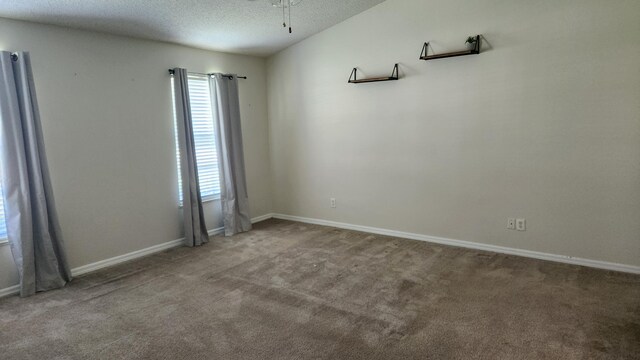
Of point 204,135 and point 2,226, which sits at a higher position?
point 204,135

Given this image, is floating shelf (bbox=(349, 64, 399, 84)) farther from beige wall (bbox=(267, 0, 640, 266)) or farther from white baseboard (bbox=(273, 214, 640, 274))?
white baseboard (bbox=(273, 214, 640, 274))

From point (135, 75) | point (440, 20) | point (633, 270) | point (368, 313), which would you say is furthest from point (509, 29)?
point (135, 75)

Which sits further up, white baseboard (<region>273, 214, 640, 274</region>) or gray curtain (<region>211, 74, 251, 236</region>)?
gray curtain (<region>211, 74, 251, 236</region>)

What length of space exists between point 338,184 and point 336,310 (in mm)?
2476

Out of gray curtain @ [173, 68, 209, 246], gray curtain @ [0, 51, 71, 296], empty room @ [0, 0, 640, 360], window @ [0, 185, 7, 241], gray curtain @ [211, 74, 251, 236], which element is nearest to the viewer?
empty room @ [0, 0, 640, 360]

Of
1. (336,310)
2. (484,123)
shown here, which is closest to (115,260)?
(336,310)

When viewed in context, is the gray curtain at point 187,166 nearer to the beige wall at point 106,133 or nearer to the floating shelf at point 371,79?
the beige wall at point 106,133

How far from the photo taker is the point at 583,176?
133 inches

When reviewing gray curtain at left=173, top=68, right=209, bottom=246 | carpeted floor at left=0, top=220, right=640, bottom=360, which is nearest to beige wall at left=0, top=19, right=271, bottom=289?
gray curtain at left=173, top=68, right=209, bottom=246

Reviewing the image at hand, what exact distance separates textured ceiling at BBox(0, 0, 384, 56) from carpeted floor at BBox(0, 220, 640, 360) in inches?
93.7

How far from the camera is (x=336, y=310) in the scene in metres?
2.75

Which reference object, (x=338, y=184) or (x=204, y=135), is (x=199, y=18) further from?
(x=338, y=184)

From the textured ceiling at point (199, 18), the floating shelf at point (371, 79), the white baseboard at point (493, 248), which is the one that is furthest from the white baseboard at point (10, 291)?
the floating shelf at point (371, 79)

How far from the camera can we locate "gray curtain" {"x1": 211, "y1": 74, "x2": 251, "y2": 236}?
4.77 meters
